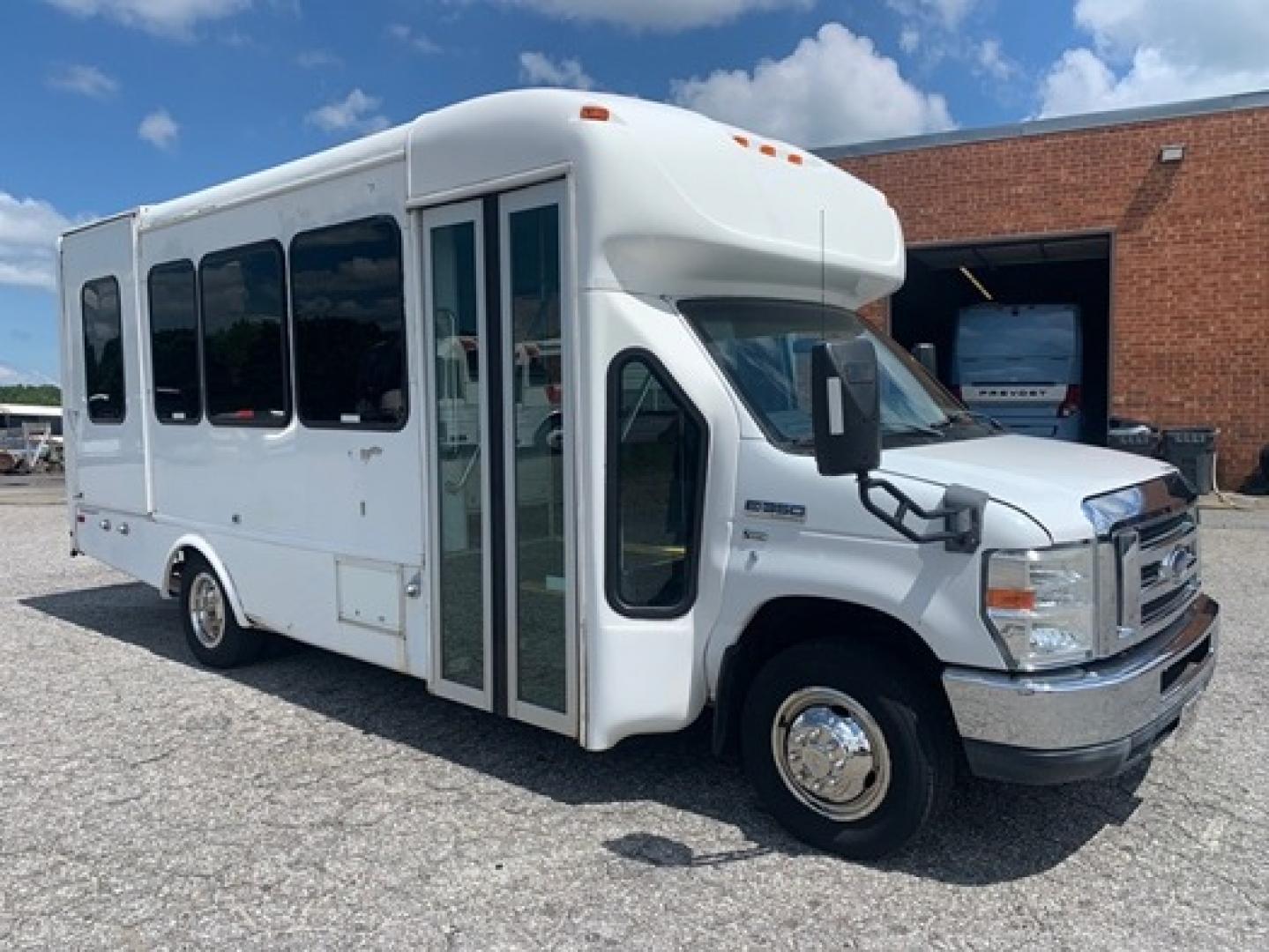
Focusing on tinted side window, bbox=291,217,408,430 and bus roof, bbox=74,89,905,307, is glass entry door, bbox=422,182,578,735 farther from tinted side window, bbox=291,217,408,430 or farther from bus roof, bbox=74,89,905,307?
tinted side window, bbox=291,217,408,430

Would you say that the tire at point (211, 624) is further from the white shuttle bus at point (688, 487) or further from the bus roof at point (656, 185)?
the bus roof at point (656, 185)

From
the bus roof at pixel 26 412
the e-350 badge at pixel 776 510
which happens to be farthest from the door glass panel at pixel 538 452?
the bus roof at pixel 26 412

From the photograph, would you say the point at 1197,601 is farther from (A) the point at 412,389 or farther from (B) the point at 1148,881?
(A) the point at 412,389

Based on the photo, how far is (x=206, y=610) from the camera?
6660 mm

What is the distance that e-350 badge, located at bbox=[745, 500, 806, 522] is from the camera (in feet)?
12.6

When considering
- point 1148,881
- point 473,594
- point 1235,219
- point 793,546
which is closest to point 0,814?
point 473,594

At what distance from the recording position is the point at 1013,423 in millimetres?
15195

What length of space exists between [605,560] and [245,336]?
3001 mm

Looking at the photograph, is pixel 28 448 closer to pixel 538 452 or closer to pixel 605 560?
pixel 538 452

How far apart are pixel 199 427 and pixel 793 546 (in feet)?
13.5

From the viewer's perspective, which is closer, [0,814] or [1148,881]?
[1148,881]

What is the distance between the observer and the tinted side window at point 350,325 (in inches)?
196

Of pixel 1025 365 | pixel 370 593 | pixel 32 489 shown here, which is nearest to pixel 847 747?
pixel 370 593

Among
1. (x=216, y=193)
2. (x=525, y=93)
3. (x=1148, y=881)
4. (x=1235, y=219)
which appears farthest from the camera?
(x=1235, y=219)
